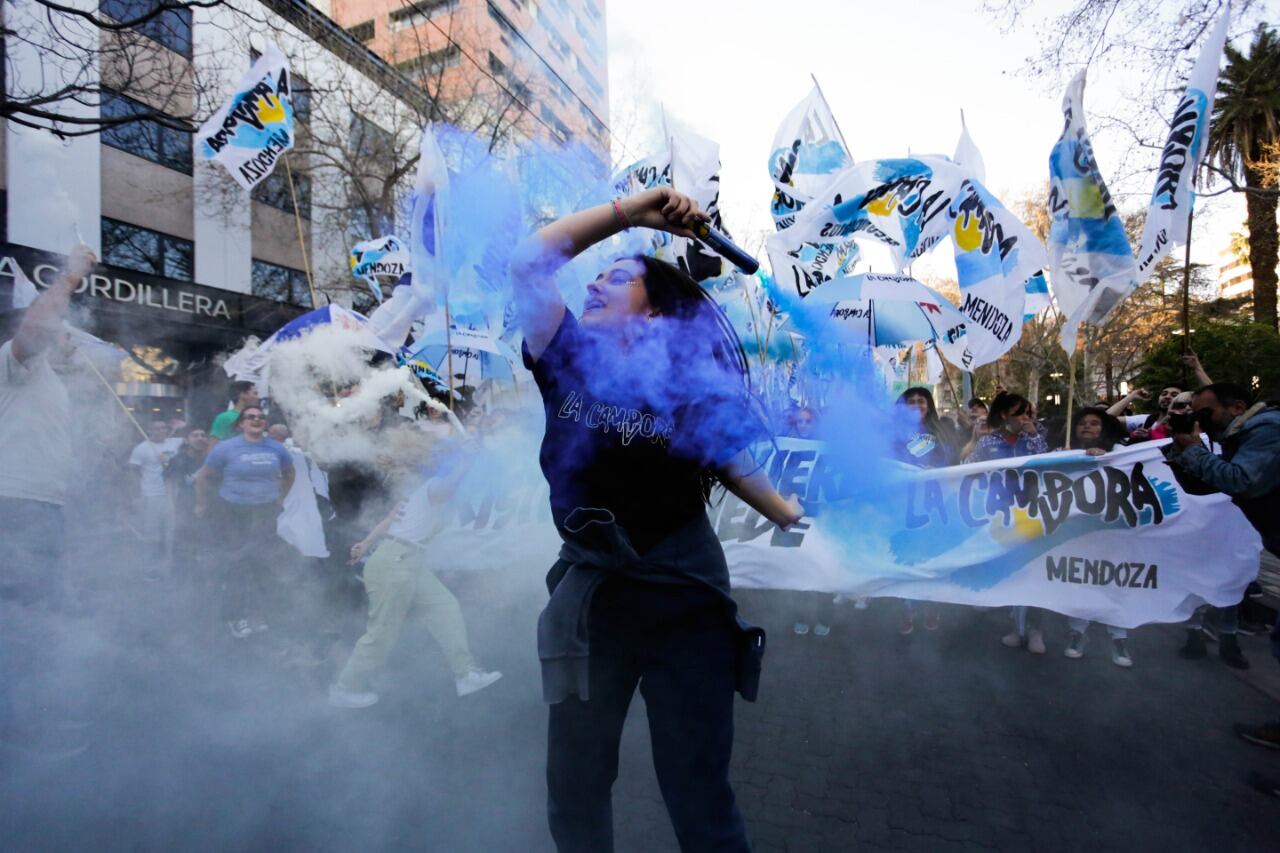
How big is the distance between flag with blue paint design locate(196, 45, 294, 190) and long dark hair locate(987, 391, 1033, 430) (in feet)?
20.3

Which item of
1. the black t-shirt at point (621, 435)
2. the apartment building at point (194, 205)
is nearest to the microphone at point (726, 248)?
the black t-shirt at point (621, 435)

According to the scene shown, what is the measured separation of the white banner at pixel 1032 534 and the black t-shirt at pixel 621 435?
2.08 m

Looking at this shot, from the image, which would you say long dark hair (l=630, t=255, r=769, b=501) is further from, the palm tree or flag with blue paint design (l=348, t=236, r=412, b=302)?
the palm tree

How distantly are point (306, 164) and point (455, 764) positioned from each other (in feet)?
47.1

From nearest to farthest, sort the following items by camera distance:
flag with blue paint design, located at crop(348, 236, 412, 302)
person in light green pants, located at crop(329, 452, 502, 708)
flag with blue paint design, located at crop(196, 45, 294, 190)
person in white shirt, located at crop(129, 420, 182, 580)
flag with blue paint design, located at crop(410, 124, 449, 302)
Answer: flag with blue paint design, located at crop(410, 124, 449, 302) → person in light green pants, located at crop(329, 452, 502, 708) → flag with blue paint design, located at crop(196, 45, 294, 190) → person in white shirt, located at crop(129, 420, 182, 580) → flag with blue paint design, located at crop(348, 236, 412, 302)

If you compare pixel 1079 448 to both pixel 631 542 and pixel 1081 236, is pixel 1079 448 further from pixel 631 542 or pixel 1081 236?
pixel 631 542

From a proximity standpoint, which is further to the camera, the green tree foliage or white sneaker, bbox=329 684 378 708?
the green tree foliage

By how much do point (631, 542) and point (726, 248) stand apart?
785 millimetres

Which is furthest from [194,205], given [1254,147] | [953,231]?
[1254,147]

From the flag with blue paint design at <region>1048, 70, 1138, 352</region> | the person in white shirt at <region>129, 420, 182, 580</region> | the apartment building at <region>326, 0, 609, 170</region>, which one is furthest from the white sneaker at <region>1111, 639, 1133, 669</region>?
the person in white shirt at <region>129, 420, 182, 580</region>

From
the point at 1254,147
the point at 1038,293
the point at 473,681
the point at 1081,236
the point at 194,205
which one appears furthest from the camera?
the point at 1254,147

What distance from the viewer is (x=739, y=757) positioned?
3.11 meters

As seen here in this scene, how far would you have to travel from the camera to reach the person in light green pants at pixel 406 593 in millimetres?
3787

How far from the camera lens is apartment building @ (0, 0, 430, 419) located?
8.03 metres
